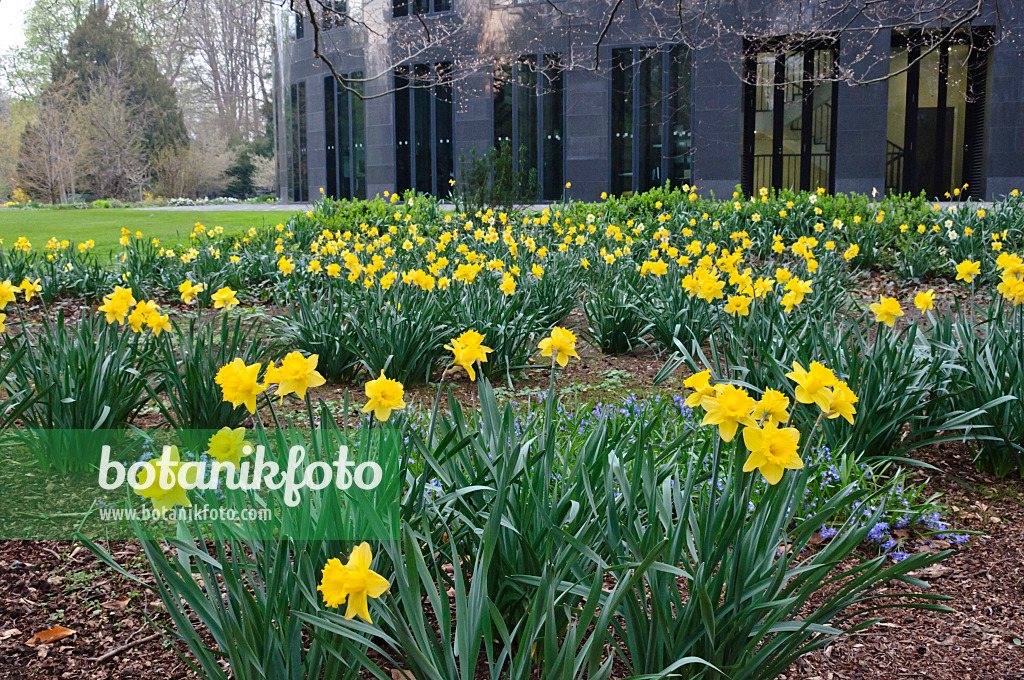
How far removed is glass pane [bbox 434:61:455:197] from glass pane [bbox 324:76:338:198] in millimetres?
3948

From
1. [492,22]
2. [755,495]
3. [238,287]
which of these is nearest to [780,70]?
[492,22]

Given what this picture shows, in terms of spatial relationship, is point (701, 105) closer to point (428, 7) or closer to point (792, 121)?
point (792, 121)

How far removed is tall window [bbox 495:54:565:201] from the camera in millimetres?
20016

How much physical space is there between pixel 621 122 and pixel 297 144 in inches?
456

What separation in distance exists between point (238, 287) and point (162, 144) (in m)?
29.7

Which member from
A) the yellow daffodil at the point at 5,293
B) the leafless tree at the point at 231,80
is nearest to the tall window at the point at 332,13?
the yellow daffodil at the point at 5,293

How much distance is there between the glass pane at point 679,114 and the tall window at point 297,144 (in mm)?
11961

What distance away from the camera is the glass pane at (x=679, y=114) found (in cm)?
1905

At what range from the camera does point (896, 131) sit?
19.4 m

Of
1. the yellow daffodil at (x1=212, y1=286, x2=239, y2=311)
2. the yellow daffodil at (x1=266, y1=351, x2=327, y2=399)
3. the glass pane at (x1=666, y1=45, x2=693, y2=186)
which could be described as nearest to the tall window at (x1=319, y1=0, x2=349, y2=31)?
the yellow daffodil at (x1=212, y1=286, x2=239, y2=311)

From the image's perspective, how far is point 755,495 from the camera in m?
2.78

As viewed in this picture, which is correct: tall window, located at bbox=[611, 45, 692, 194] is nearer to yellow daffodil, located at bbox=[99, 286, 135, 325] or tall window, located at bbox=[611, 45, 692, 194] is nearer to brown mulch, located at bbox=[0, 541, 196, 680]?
yellow daffodil, located at bbox=[99, 286, 135, 325]

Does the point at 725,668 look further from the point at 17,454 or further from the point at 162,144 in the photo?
the point at 162,144

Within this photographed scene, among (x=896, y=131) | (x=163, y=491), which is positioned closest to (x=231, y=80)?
(x=896, y=131)
